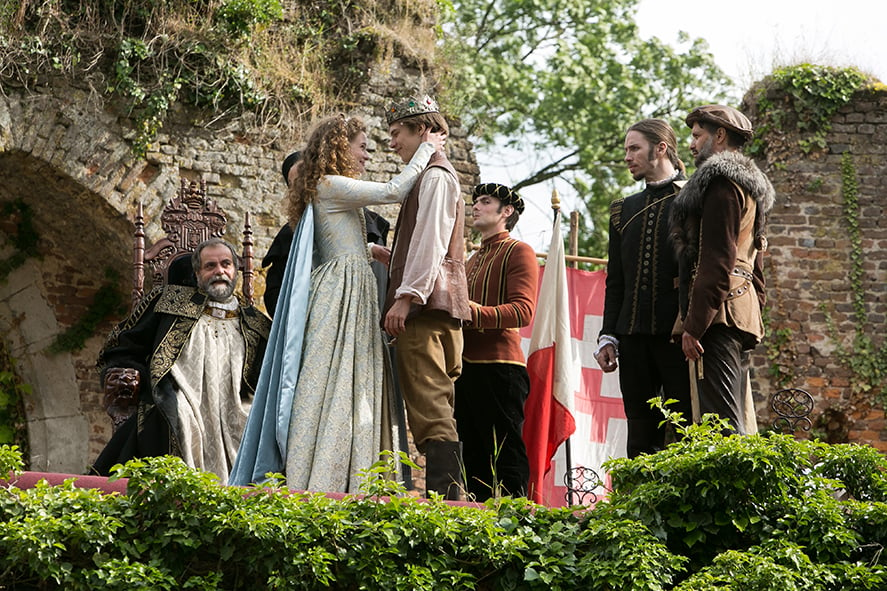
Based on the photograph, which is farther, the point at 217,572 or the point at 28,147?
the point at 28,147

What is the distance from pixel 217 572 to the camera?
4.25 meters

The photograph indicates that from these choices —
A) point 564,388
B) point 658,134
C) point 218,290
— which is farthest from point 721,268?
point 218,290

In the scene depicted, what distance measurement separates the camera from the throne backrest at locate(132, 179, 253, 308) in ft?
24.0

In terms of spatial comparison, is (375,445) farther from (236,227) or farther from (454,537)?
(236,227)

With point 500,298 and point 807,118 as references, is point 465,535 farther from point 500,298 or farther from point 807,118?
point 807,118

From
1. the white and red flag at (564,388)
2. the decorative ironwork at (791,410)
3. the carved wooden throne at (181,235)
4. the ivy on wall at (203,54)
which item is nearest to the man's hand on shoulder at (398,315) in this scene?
the white and red flag at (564,388)

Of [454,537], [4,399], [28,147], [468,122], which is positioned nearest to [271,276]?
[454,537]

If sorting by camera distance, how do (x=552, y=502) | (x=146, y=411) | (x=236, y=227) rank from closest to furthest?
1. (x=146, y=411)
2. (x=552, y=502)
3. (x=236, y=227)

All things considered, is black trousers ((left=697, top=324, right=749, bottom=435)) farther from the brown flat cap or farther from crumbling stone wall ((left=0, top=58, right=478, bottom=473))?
crumbling stone wall ((left=0, top=58, right=478, bottom=473))

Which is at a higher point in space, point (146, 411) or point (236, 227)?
point (236, 227)

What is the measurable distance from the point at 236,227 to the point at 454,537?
5498 millimetres

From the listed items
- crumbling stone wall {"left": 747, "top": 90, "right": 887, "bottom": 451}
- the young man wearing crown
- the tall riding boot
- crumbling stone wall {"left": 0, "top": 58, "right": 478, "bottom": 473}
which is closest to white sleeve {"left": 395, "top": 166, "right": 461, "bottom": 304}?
the young man wearing crown

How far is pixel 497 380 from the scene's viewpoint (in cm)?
600

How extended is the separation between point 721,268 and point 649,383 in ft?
2.08
